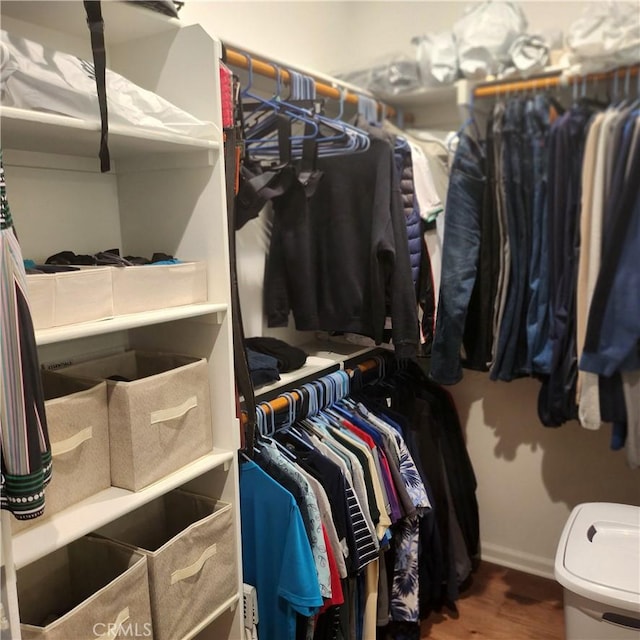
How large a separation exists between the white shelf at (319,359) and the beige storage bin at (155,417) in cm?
29

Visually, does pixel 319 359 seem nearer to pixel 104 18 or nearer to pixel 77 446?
pixel 77 446

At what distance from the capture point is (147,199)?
1.47 meters

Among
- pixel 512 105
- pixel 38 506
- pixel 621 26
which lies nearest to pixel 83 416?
pixel 38 506

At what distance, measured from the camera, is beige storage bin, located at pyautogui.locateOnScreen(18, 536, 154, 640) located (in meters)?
1.07

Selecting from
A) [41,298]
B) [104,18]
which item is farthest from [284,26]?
[41,298]

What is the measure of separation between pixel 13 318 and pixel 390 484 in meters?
1.22

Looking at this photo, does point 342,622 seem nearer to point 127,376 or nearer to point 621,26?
point 127,376

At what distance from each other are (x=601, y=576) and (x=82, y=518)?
122 cm

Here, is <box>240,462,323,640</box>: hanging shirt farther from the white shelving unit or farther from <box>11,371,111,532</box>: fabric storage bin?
<box>11,371,111,532</box>: fabric storage bin

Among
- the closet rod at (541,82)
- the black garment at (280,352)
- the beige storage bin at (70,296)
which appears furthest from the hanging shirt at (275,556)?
the closet rod at (541,82)

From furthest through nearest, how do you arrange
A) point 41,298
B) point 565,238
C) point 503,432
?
1. point 503,432
2. point 565,238
3. point 41,298

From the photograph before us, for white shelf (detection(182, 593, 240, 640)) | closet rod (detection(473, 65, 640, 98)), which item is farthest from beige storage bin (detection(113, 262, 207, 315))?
closet rod (detection(473, 65, 640, 98))

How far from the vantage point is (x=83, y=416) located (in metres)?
1.16

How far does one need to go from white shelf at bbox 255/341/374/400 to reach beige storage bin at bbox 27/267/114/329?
60 cm
